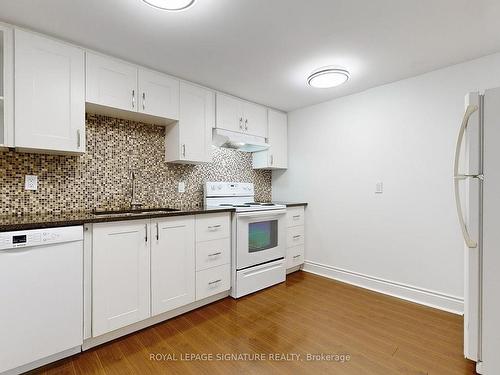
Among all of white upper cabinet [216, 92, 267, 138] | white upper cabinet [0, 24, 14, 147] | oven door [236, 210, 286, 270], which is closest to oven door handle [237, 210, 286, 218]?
oven door [236, 210, 286, 270]

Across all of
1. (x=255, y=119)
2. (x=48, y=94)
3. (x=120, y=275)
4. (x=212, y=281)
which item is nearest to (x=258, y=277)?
A: (x=212, y=281)

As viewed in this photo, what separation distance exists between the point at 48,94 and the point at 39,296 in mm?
1397

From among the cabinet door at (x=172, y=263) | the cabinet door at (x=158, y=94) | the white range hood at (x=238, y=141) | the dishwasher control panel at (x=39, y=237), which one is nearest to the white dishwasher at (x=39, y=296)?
the dishwasher control panel at (x=39, y=237)

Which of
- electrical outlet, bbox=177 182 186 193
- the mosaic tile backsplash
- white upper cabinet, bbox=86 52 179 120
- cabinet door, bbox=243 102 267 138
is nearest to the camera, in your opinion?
the mosaic tile backsplash

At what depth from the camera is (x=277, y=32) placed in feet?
6.20

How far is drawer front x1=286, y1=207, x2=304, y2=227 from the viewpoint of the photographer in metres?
3.34

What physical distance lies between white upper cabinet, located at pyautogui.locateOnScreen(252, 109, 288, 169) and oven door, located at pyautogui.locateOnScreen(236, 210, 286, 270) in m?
0.85

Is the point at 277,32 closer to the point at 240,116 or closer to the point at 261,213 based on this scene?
the point at 240,116

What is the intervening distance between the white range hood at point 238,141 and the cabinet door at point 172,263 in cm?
108

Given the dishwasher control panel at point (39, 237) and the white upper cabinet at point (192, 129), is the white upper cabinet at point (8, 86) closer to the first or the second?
the dishwasher control panel at point (39, 237)

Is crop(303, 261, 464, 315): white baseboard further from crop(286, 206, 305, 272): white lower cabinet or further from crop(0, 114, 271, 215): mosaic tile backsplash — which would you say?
crop(0, 114, 271, 215): mosaic tile backsplash

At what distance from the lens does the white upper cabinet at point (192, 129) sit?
8.63 ft

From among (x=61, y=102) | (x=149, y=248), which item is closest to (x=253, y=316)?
(x=149, y=248)

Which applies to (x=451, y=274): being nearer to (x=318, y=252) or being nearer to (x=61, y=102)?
(x=318, y=252)
